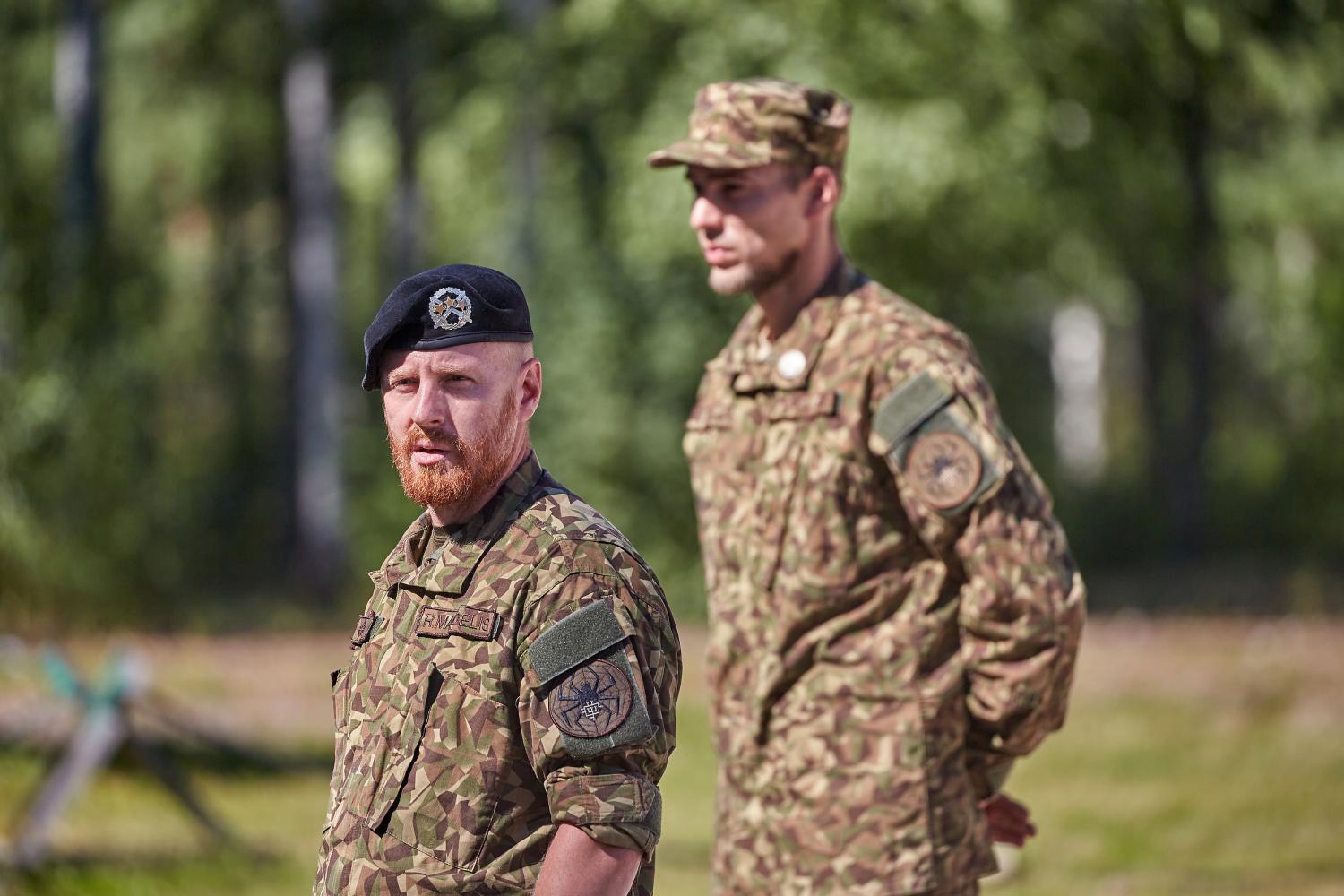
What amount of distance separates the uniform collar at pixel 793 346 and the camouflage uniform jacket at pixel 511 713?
5.23 feet

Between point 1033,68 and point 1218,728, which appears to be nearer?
point 1218,728

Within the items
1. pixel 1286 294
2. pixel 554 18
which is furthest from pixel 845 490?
pixel 1286 294

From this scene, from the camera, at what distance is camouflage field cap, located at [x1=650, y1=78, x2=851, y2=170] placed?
4.59 meters

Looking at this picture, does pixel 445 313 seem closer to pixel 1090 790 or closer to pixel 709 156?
pixel 709 156

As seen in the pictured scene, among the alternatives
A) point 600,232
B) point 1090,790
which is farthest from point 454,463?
point 600,232

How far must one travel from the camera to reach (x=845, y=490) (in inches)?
177

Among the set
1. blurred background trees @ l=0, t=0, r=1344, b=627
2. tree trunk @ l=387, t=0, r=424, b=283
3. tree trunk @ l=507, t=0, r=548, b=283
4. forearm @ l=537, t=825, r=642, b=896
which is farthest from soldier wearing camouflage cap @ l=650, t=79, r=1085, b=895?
tree trunk @ l=387, t=0, r=424, b=283

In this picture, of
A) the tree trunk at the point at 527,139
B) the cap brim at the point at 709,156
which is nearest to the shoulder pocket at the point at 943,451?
the cap brim at the point at 709,156

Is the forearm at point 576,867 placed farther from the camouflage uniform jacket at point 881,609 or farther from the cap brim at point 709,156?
the cap brim at point 709,156

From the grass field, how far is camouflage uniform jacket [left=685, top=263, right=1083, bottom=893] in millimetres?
4694

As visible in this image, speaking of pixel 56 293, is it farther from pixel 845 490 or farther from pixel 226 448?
pixel 226 448

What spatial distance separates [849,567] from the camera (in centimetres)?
447

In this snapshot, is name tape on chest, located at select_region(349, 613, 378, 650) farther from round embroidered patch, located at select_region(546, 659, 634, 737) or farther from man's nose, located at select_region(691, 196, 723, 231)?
man's nose, located at select_region(691, 196, 723, 231)

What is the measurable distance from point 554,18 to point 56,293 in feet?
35.0
